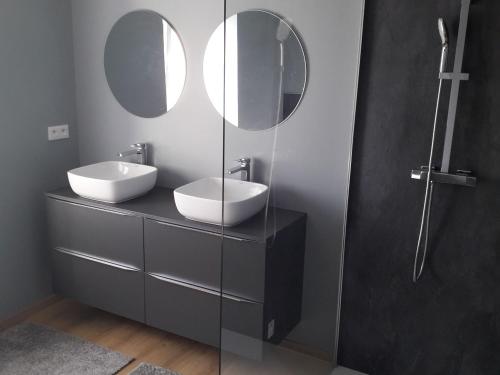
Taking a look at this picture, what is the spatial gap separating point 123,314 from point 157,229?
0.63 metres

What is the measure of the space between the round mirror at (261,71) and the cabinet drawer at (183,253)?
0.72m

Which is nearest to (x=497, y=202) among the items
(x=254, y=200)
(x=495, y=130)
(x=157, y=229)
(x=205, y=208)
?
(x=495, y=130)

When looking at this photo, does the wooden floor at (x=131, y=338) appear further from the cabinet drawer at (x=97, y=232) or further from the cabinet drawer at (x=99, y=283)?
the cabinet drawer at (x=97, y=232)

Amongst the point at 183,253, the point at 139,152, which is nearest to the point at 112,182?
the point at 139,152

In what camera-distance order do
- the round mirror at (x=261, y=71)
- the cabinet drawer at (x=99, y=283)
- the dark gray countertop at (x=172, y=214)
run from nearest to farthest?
the round mirror at (x=261, y=71) < the dark gray countertop at (x=172, y=214) < the cabinet drawer at (x=99, y=283)

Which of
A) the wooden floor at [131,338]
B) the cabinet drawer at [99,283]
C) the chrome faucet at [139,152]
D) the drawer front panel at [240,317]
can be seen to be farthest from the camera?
the chrome faucet at [139,152]

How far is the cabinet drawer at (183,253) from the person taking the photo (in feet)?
8.29

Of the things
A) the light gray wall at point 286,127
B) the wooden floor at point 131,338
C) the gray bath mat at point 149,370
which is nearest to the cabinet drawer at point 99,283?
the wooden floor at point 131,338

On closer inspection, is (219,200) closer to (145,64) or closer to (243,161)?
(243,161)

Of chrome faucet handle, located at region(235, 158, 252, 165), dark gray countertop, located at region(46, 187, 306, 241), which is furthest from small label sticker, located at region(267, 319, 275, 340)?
chrome faucet handle, located at region(235, 158, 252, 165)

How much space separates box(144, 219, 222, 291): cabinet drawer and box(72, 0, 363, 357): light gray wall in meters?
0.47

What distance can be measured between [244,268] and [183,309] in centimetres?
72

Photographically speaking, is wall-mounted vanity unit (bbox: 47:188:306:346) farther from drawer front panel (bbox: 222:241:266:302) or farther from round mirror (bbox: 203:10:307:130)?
round mirror (bbox: 203:10:307:130)

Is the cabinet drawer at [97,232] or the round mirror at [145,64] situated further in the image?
the round mirror at [145,64]
